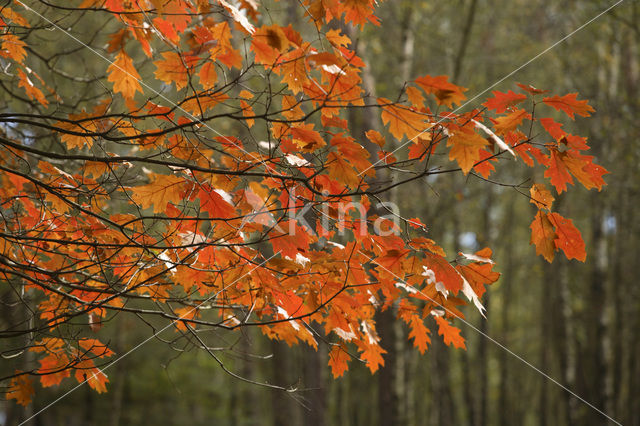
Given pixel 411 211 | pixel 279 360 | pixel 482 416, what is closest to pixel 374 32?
pixel 411 211

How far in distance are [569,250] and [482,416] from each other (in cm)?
1127

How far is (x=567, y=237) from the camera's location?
223 cm

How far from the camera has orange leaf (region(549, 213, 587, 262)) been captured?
7.25ft

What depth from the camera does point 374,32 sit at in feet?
28.5

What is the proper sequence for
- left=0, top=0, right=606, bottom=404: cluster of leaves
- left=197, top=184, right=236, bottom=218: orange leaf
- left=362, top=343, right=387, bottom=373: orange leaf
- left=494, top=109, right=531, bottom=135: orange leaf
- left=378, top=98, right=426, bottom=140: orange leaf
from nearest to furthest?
left=378, top=98, right=426, bottom=140: orange leaf < left=0, top=0, right=606, bottom=404: cluster of leaves < left=494, top=109, right=531, bottom=135: orange leaf < left=197, top=184, right=236, bottom=218: orange leaf < left=362, top=343, right=387, bottom=373: orange leaf

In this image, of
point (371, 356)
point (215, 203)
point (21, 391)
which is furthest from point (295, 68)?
point (21, 391)

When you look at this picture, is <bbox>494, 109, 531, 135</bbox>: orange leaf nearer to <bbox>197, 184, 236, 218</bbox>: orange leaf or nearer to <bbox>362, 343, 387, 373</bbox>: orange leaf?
<bbox>197, 184, 236, 218</bbox>: orange leaf

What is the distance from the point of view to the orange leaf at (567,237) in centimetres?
221

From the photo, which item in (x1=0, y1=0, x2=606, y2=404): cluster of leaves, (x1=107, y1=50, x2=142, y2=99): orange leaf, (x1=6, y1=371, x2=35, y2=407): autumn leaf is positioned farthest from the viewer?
(x1=6, y1=371, x2=35, y2=407): autumn leaf

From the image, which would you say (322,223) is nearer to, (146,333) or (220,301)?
(220,301)

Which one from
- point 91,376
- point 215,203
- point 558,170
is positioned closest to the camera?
point 558,170

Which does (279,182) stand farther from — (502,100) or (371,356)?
(371,356)

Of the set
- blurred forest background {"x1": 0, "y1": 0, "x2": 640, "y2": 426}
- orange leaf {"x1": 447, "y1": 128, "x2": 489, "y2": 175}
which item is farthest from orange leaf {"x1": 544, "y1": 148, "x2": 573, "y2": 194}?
blurred forest background {"x1": 0, "y1": 0, "x2": 640, "y2": 426}

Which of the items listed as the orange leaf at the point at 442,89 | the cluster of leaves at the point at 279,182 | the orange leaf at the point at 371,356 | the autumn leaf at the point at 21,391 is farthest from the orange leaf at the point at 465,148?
the autumn leaf at the point at 21,391
